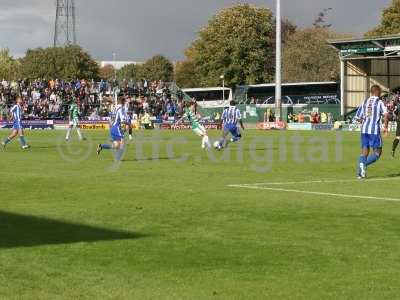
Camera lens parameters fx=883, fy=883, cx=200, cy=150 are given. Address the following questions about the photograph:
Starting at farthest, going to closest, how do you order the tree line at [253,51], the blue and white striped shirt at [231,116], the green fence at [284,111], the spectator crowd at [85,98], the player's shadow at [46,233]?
the tree line at [253,51] < the green fence at [284,111] < the spectator crowd at [85,98] < the blue and white striped shirt at [231,116] < the player's shadow at [46,233]

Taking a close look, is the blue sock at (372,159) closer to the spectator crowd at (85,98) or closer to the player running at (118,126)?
the player running at (118,126)

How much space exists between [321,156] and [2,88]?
1954 inches

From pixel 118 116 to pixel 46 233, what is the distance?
16.3 meters

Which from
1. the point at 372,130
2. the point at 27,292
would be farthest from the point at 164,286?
the point at 372,130

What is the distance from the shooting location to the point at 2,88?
74.9 m

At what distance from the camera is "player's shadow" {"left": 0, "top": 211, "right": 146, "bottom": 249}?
11.1 m

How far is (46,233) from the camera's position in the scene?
1173 cm

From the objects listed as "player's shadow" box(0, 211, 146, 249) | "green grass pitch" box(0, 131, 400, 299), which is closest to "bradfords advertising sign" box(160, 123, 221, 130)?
"green grass pitch" box(0, 131, 400, 299)

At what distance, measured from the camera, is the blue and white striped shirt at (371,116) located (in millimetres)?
20547

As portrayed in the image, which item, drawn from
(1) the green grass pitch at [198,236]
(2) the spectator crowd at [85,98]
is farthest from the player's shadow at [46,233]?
(2) the spectator crowd at [85,98]

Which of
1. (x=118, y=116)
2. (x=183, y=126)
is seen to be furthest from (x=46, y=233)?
(x=183, y=126)

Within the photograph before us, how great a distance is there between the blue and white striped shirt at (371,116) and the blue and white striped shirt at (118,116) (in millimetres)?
9404

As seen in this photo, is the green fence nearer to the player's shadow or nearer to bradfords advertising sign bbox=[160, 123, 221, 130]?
bradfords advertising sign bbox=[160, 123, 221, 130]

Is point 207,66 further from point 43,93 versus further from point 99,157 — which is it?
point 99,157
